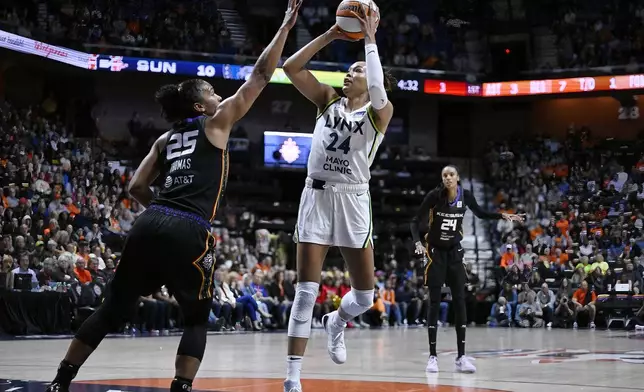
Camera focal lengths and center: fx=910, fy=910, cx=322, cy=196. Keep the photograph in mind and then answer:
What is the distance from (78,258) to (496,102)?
810 inches

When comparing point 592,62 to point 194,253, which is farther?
point 592,62

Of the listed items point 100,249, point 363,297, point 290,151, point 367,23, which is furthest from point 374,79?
point 290,151

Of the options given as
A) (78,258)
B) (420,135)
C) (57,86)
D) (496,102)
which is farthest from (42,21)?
(496,102)

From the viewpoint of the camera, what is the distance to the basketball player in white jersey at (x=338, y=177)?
6148 millimetres

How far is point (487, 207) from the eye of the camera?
29.4 meters

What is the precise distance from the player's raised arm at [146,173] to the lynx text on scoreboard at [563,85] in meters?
24.9

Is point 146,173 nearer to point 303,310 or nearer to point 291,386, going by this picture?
point 303,310

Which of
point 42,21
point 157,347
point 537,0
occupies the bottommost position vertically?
point 157,347

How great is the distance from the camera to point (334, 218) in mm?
6203

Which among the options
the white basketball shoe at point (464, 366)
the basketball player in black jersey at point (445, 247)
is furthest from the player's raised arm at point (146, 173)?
the basketball player in black jersey at point (445, 247)

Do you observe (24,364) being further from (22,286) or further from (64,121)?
(64,121)

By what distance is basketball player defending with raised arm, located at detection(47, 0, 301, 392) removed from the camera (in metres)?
5.00

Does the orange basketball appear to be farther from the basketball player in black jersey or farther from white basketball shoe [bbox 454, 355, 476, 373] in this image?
white basketball shoe [bbox 454, 355, 476, 373]

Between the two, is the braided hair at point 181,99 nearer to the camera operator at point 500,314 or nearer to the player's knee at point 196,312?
the player's knee at point 196,312
